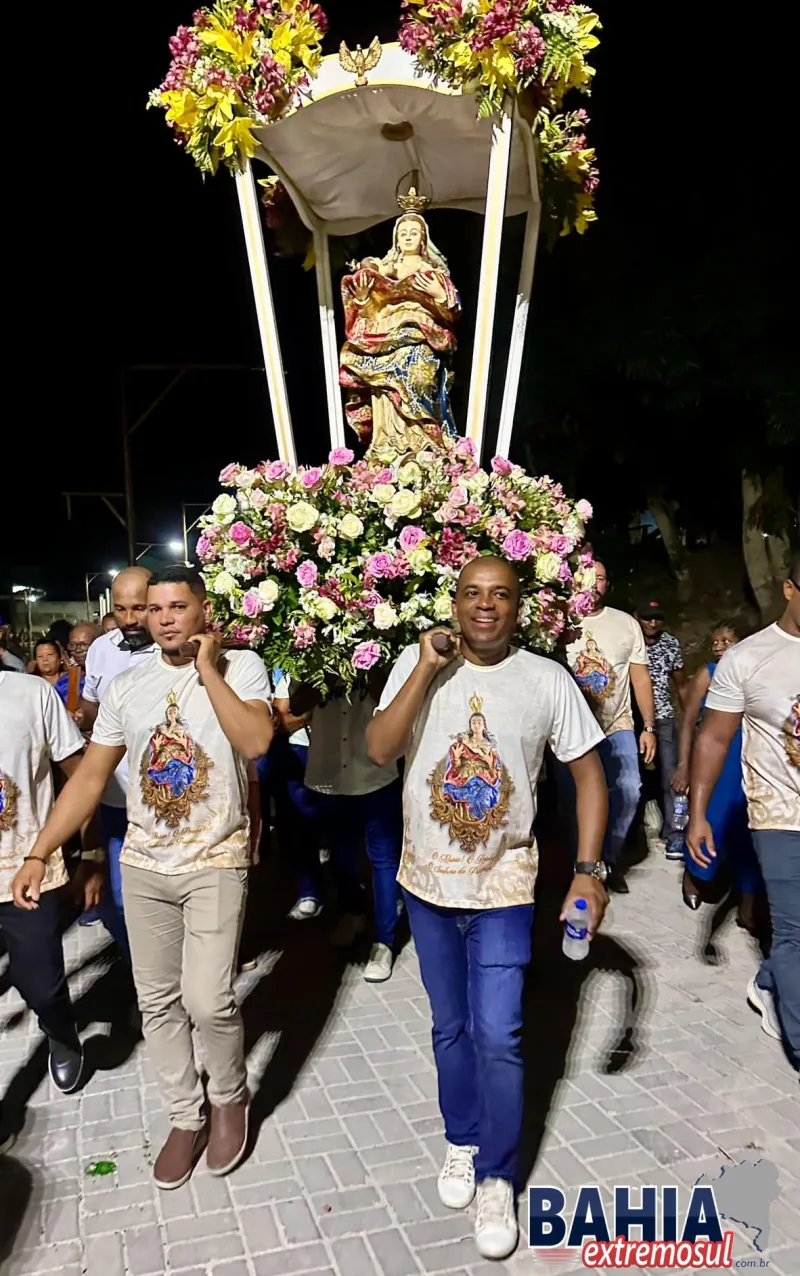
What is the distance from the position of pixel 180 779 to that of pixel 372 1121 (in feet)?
4.90

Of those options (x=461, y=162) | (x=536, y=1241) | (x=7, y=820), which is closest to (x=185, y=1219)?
(x=536, y=1241)

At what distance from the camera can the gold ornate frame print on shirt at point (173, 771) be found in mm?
2973

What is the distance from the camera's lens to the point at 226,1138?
3.01 meters

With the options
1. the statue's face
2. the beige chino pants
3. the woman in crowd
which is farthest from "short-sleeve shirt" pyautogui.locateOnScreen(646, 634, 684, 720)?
the beige chino pants

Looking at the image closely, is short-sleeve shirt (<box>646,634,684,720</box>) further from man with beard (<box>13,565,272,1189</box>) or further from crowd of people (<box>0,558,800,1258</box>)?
man with beard (<box>13,565,272,1189</box>)

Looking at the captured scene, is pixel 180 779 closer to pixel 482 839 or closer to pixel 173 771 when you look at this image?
pixel 173 771

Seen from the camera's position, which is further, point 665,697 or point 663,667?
point 663,667

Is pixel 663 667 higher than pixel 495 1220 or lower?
higher

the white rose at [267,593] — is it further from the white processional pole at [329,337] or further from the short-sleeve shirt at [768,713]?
the short-sleeve shirt at [768,713]

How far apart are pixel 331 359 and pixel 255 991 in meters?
3.62

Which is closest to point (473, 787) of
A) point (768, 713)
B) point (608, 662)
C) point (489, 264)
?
point (768, 713)

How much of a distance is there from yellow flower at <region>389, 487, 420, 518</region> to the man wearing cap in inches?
141

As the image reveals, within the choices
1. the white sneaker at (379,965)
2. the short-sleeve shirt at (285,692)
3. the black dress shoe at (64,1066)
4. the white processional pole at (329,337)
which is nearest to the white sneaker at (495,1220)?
the black dress shoe at (64,1066)

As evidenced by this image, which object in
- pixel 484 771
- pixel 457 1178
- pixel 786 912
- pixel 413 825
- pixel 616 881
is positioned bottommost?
pixel 616 881
